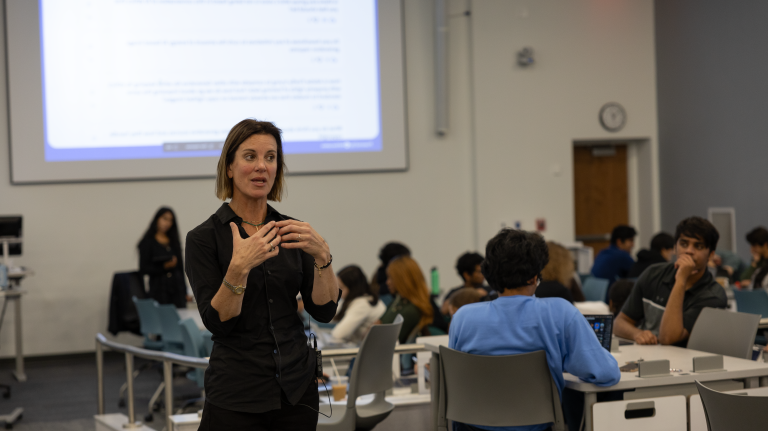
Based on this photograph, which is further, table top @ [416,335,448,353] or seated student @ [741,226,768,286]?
seated student @ [741,226,768,286]

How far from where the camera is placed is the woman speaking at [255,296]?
1.57m

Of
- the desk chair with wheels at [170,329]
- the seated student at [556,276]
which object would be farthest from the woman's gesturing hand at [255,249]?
the desk chair with wheels at [170,329]


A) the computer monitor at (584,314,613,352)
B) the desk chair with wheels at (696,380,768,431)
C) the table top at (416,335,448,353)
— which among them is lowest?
the table top at (416,335,448,353)

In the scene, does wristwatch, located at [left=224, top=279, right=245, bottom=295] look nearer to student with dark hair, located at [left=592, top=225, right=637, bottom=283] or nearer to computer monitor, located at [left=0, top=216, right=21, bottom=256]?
student with dark hair, located at [left=592, top=225, right=637, bottom=283]

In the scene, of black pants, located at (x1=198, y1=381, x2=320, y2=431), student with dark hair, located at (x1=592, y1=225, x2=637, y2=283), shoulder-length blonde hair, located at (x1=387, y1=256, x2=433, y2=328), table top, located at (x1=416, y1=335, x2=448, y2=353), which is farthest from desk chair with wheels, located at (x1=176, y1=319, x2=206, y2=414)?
student with dark hair, located at (x1=592, y1=225, x2=637, y2=283)

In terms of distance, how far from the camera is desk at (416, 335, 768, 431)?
2342 mm

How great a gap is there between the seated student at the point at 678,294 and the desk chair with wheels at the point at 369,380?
1.13 m

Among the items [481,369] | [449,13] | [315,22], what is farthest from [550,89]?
[481,369]

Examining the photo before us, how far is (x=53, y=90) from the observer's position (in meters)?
7.11

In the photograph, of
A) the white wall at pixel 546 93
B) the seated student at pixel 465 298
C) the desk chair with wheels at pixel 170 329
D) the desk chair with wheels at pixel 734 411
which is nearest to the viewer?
the desk chair with wheels at pixel 734 411

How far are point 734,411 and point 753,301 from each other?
3442 millimetres

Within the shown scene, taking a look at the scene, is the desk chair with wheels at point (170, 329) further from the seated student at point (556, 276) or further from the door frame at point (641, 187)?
the door frame at point (641, 187)

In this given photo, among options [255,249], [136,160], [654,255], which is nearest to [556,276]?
[654,255]

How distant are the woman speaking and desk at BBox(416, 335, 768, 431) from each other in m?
1.03
